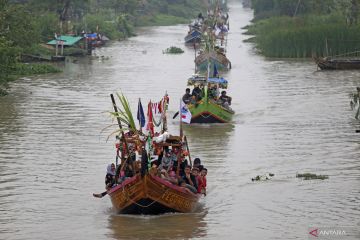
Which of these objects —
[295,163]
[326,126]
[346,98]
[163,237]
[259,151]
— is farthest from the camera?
[346,98]

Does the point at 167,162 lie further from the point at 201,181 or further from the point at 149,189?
the point at 149,189

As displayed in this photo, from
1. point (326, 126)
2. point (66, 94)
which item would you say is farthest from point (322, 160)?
point (66, 94)

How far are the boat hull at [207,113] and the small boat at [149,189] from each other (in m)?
13.0

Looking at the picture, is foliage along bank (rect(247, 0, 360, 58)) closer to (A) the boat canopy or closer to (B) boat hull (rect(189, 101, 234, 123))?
(A) the boat canopy

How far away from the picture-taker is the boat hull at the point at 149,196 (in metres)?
20.4

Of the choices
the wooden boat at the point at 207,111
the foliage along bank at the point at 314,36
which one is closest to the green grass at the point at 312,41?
the foliage along bank at the point at 314,36

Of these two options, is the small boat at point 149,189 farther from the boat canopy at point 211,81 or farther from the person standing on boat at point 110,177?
the boat canopy at point 211,81

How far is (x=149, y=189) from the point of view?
20.4m

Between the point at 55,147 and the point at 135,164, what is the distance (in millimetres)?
10282

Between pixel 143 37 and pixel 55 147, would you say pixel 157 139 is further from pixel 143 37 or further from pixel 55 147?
pixel 143 37

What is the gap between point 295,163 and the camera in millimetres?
28031

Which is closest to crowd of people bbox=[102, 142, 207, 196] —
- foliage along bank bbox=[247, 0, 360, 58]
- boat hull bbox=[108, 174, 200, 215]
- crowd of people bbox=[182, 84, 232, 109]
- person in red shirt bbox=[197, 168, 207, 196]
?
person in red shirt bbox=[197, 168, 207, 196]

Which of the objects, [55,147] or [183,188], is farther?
[55,147]

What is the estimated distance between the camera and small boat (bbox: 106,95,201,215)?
20344 mm
